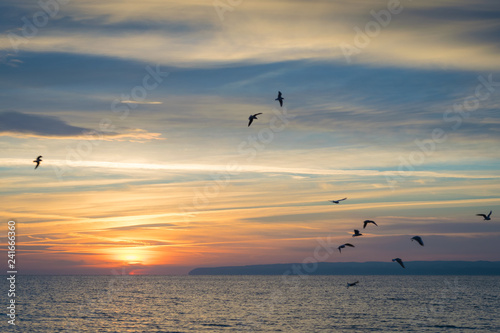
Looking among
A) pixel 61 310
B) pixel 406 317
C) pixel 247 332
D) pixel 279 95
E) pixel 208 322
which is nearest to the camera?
pixel 279 95

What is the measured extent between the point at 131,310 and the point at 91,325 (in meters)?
27.9

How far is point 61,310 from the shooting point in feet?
360

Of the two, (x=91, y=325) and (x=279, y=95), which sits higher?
(x=279, y=95)

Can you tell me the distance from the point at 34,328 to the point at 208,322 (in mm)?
28953

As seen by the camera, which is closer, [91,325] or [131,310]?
[91,325]

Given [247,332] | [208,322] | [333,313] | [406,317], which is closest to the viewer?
[247,332]

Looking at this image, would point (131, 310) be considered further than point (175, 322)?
Yes

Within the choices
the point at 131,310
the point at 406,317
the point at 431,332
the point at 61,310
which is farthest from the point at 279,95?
the point at 61,310

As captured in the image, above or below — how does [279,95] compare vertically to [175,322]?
above

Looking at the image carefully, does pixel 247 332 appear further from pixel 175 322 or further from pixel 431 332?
pixel 431 332

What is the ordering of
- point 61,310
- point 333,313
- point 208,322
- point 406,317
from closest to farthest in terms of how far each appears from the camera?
point 208,322 → point 406,317 → point 333,313 → point 61,310

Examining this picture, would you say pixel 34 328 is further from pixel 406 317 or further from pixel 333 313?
pixel 406 317

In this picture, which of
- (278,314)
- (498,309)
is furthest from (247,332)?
(498,309)

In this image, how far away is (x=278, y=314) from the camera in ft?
321
